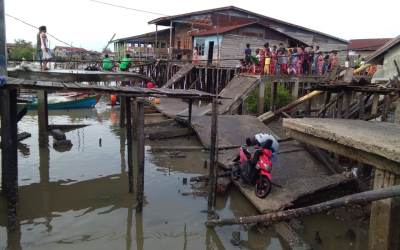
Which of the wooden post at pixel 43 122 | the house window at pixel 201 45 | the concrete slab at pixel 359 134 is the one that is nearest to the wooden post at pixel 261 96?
the wooden post at pixel 43 122

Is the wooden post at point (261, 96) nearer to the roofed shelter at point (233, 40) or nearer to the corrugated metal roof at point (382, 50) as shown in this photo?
the corrugated metal roof at point (382, 50)

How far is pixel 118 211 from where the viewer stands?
307 inches

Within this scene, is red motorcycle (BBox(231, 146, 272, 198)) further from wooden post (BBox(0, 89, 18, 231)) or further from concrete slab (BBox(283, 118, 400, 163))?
wooden post (BBox(0, 89, 18, 231))

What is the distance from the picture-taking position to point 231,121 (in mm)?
12531

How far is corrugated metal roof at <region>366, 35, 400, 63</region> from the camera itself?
11705 millimetres

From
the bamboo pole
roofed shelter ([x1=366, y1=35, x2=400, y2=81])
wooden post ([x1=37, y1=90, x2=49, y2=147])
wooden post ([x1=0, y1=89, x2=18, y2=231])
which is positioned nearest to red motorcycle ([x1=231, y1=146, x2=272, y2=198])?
the bamboo pole

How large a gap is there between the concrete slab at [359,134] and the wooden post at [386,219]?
0.94ft

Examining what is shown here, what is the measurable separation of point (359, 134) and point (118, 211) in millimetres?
4940

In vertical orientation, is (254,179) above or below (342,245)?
above

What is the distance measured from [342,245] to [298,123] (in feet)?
7.55

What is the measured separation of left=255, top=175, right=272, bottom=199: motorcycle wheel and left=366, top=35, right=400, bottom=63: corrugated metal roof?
7.15m

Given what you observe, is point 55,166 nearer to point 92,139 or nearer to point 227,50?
point 92,139

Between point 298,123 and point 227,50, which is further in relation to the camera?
point 227,50

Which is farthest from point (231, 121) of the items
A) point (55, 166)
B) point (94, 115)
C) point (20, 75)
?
point (94, 115)
